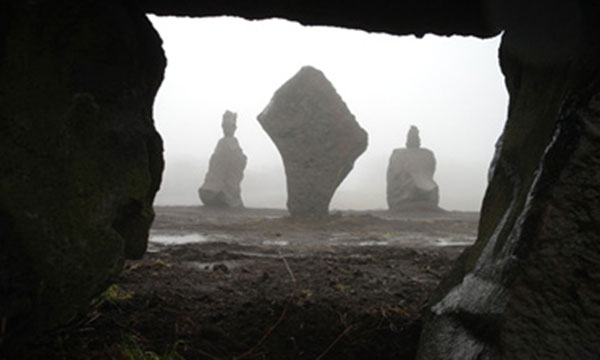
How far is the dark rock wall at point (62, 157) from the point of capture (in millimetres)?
1422

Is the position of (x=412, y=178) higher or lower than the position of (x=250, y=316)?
higher

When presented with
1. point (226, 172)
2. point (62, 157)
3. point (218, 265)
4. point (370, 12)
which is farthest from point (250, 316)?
point (226, 172)

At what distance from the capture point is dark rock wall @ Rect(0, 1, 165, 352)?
1422 millimetres

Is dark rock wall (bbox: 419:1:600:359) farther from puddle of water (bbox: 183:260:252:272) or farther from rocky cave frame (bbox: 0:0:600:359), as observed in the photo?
puddle of water (bbox: 183:260:252:272)

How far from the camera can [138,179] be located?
69.7 inches

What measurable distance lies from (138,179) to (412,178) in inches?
685

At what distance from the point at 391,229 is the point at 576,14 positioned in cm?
854

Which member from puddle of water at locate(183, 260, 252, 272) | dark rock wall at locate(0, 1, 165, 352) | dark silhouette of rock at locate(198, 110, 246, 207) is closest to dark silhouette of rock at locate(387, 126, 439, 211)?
dark silhouette of rock at locate(198, 110, 246, 207)

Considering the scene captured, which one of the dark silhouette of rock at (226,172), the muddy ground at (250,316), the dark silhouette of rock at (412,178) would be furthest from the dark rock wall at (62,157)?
the dark silhouette of rock at (412,178)

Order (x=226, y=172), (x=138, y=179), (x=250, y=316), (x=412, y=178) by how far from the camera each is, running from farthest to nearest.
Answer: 1. (x=412, y=178)
2. (x=226, y=172)
3. (x=250, y=316)
4. (x=138, y=179)

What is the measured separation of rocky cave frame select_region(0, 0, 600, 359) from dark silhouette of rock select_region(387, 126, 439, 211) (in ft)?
53.8

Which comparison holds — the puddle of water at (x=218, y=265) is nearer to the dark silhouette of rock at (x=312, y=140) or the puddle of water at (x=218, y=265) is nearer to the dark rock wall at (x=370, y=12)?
the dark rock wall at (x=370, y=12)

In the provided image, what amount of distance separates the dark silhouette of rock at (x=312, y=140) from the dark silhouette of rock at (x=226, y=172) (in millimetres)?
6211

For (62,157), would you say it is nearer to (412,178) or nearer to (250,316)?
(250,316)
